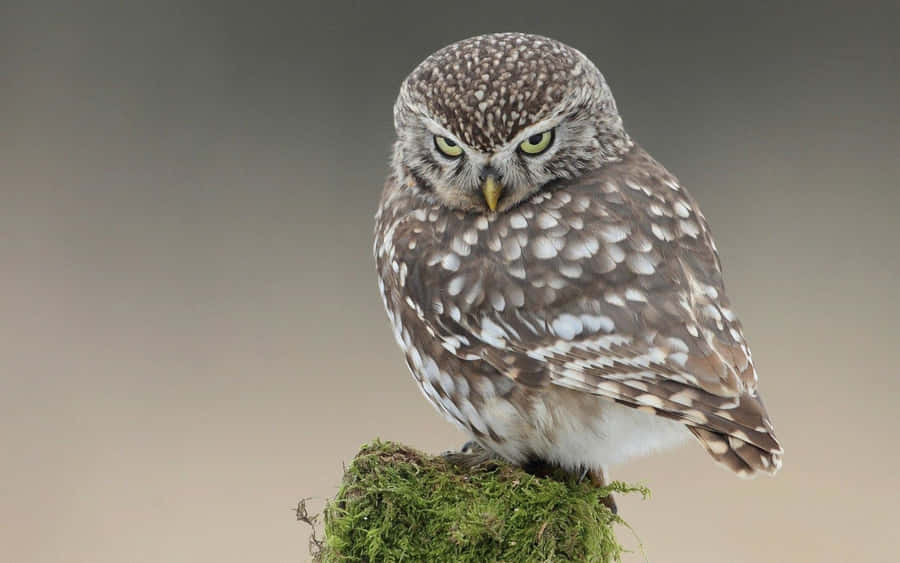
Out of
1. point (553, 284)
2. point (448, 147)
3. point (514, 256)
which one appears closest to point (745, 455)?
point (553, 284)

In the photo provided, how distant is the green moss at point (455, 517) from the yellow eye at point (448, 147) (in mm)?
819

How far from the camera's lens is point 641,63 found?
18.2ft


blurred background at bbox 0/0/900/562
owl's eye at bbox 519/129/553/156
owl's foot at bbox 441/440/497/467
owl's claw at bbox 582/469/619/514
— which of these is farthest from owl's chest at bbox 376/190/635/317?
blurred background at bbox 0/0/900/562

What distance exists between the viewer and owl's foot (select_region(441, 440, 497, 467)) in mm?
2664

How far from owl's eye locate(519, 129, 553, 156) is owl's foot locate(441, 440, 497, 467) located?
74 cm

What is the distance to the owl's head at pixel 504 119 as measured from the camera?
9.02 feet

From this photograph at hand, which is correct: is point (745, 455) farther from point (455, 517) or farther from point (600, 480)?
point (455, 517)

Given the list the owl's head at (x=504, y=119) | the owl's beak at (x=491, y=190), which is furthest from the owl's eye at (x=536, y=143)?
the owl's beak at (x=491, y=190)

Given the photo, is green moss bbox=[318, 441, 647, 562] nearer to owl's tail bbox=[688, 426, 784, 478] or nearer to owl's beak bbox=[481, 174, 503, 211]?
owl's tail bbox=[688, 426, 784, 478]

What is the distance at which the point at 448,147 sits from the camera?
2.90 meters

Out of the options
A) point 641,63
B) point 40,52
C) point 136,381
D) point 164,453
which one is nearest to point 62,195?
point 40,52

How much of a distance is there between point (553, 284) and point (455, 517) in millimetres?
630

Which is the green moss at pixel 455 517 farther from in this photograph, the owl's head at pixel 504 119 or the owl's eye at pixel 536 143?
the owl's eye at pixel 536 143

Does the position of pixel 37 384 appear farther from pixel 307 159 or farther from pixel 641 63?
pixel 641 63
